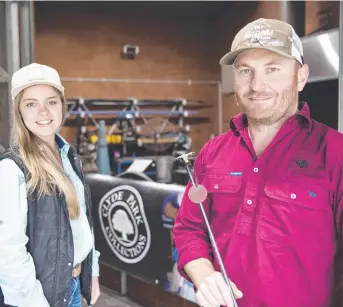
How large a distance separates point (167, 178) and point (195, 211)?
8.68 feet

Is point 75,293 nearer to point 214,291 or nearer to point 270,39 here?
point 214,291

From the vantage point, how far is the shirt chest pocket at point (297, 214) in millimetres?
886

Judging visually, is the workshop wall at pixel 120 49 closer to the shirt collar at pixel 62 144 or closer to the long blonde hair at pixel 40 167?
the shirt collar at pixel 62 144

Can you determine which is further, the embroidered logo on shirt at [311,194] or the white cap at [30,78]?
the white cap at [30,78]

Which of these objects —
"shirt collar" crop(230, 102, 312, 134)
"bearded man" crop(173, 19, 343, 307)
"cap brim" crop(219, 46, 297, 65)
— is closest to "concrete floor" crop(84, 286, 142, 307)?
"bearded man" crop(173, 19, 343, 307)

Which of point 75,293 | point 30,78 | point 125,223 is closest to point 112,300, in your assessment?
point 125,223

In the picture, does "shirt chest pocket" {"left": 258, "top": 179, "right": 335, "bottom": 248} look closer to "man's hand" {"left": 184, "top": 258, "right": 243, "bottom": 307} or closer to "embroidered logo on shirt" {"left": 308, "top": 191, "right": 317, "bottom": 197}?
"embroidered logo on shirt" {"left": 308, "top": 191, "right": 317, "bottom": 197}

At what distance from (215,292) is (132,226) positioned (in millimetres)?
2443

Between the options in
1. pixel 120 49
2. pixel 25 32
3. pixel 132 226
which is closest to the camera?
pixel 25 32

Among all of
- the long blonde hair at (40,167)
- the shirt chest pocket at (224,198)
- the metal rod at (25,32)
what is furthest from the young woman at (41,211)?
the shirt chest pocket at (224,198)

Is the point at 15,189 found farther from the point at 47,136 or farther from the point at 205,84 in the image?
the point at 205,84

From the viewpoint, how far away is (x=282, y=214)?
2.99 feet

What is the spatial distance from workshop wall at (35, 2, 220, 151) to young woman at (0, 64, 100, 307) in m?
4.62

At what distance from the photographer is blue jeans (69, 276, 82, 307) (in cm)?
168
